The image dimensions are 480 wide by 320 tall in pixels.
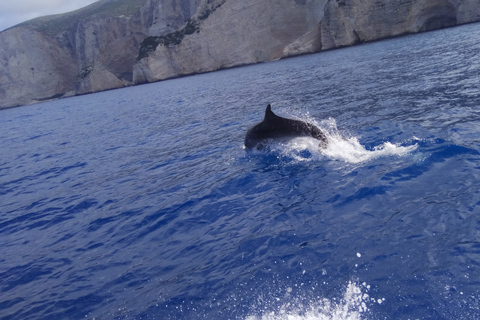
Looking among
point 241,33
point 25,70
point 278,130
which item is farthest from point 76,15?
point 278,130

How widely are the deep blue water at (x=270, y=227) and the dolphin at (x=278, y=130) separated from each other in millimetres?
288

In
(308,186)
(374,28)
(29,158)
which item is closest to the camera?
(308,186)

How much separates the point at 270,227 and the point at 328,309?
8.11 ft

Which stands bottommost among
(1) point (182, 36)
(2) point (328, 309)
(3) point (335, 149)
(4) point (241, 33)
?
(3) point (335, 149)

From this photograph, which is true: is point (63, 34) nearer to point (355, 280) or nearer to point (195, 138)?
point (195, 138)

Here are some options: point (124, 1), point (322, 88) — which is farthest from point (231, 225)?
point (124, 1)

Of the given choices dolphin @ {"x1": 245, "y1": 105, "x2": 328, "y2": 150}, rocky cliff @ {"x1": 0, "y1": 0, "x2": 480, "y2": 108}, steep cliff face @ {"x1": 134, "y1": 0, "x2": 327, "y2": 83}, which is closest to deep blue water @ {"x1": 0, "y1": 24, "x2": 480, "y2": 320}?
dolphin @ {"x1": 245, "y1": 105, "x2": 328, "y2": 150}

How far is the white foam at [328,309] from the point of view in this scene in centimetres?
466

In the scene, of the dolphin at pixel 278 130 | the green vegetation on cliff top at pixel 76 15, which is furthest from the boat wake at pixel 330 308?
the green vegetation on cliff top at pixel 76 15

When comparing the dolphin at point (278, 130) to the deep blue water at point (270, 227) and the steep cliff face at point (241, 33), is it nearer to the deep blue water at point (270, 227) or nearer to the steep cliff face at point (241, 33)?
the deep blue water at point (270, 227)

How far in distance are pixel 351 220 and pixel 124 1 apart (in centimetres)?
15784

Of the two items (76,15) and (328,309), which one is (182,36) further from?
(328,309)

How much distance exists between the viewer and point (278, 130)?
1155 cm

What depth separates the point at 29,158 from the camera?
1912 cm
